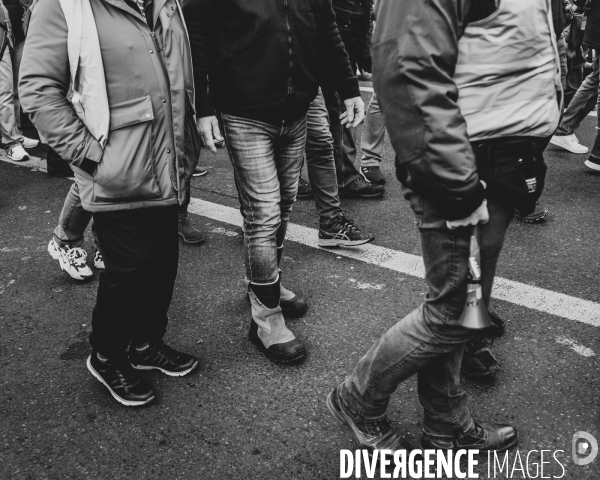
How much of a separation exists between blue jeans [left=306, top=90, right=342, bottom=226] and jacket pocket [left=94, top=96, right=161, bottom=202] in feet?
5.50

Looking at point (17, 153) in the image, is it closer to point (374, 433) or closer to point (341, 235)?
point (341, 235)

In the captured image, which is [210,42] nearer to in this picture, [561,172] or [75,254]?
[75,254]

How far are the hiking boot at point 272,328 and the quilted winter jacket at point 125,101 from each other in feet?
1.99

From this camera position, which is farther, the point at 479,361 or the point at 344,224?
the point at 344,224

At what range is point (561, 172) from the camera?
5.20m

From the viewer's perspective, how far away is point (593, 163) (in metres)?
5.13

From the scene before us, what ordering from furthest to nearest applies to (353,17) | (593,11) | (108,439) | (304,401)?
(593,11), (353,17), (304,401), (108,439)

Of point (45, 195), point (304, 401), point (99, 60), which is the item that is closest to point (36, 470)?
point (304, 401)

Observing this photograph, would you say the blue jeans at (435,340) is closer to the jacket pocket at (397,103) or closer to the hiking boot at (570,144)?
A: the jacket pocket at (397,103)

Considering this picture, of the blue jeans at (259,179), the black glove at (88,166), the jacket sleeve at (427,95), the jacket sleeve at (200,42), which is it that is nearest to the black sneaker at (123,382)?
the blue jeans at (259,179)

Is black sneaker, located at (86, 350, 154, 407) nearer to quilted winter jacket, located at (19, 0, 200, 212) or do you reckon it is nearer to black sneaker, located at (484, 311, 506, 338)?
quilted winter jacket, located at (19, 0, 200, 212)

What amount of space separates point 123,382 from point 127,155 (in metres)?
0.93

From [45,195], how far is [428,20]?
166 inches

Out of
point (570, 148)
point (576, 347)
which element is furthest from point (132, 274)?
point (570, 148)
